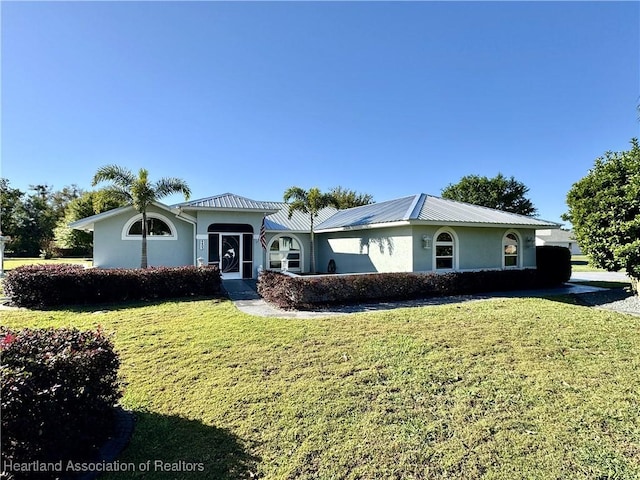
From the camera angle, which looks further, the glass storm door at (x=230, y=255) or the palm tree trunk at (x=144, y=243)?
the glass storm door at (x=230, y=255)

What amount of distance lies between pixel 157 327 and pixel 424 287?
9.71 meters

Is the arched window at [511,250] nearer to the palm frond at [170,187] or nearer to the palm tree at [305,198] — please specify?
the palm tree at [305,198]

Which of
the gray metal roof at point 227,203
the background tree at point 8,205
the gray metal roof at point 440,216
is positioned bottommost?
the gray metal roof at point 440,216

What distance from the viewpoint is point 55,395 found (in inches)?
127

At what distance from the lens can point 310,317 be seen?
31.2 ft

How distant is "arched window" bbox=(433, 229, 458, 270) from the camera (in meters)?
15.0

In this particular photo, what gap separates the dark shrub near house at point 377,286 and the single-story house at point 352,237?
3.95 feet

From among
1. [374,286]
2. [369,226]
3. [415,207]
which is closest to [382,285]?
[374,286]

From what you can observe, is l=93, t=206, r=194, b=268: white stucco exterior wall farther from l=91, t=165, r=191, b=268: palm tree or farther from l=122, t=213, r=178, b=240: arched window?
l=91, t=165, r=191, b=268: palm tree

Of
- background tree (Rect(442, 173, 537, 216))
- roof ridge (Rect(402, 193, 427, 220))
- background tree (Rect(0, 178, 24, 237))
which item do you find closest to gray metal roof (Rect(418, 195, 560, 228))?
roof ridge (Rect(402, 193, 427, 220))

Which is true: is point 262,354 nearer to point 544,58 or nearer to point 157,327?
point 157,327

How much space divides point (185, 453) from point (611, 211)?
14.8 m

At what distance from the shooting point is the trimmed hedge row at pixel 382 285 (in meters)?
11.0

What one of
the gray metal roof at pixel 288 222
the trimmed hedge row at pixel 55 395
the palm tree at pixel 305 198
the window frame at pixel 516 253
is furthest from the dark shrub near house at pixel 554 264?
the trimmed hedge row at pixel 55 395
